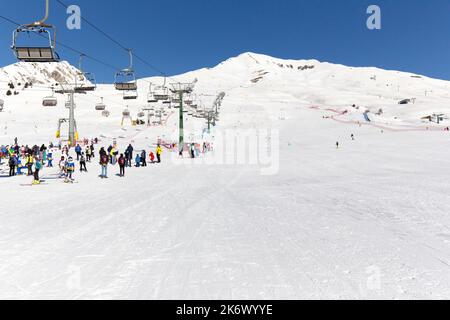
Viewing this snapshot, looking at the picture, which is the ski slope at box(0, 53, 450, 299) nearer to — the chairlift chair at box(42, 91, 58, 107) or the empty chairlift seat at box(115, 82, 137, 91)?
the empty chairlift seat at box(115, 82, 137, 91)

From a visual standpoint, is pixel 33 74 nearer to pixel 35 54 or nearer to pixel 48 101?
pixel 48 101

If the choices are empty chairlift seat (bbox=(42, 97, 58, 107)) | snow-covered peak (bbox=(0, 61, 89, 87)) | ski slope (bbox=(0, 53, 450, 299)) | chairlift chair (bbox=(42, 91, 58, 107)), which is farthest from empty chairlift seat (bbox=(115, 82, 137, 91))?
snow-covered peak (bbox=(0, 61, 89, 87))

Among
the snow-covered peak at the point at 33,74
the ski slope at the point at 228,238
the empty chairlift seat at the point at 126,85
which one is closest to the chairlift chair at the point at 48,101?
the empty chairlift seat at the point at 126,85

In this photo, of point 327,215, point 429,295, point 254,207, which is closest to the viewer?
point 429,295

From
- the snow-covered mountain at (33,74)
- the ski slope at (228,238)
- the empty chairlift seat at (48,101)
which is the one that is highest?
the snow-covered mountain at (33,74)

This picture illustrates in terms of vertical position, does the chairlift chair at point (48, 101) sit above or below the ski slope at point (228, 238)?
above

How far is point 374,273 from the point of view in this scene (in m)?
4.32

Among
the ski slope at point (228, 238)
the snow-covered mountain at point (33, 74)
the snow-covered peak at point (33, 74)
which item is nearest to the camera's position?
the ski slope at point (228, 238)

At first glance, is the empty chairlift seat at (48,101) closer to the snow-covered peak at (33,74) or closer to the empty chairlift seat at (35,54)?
the empty chairlift seat at (35,54)

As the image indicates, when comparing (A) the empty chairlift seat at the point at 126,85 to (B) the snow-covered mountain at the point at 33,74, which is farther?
(B) the snow-covered mountain at the point at 33,74

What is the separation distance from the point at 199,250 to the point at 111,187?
824 cm

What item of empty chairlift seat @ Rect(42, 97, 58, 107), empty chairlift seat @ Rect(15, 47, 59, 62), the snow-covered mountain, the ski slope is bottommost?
the ski slope
